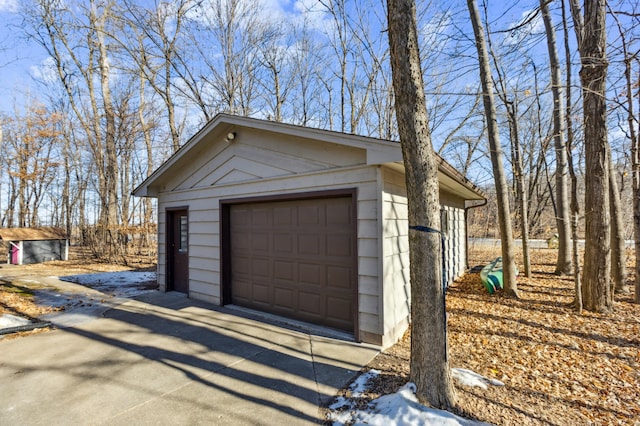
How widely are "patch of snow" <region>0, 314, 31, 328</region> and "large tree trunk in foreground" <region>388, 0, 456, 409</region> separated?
18.8 feet

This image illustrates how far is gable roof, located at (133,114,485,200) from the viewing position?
3490 mm

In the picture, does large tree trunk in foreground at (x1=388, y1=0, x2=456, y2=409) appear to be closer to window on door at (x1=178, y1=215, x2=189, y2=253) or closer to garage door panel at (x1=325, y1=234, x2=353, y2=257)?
garage door panel at (x1=325, y1=234, x2=353, y2=257)

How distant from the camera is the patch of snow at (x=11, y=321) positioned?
14.3 feet

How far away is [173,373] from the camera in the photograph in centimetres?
309

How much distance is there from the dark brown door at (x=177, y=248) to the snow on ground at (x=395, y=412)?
5.17 m

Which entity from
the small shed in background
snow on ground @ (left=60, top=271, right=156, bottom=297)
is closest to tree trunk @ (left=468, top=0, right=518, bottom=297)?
snow on ground @ (left=60, top=271, right=156, bottom=297)

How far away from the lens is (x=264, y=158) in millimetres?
4883

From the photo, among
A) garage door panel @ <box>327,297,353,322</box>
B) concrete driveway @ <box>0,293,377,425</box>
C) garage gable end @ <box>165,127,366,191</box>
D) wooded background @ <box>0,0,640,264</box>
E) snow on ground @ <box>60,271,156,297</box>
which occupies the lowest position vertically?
snow on ground @ <box>60,271,156,297</box>

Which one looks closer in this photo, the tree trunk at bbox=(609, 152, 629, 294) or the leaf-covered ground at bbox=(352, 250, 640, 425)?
the leaf-covered ground at bbox=(352, 250, 640, 425)

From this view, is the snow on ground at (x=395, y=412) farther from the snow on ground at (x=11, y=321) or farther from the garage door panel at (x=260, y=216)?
the snow on ground at (x=11, y=321)

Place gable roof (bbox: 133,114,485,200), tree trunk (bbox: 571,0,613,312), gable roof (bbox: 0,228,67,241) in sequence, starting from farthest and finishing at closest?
gable roof (bbox: 0,228,67,241) < tree trunk (bbox: 571,0,613,312) < gable roof (bbox: 133,114,485,200)

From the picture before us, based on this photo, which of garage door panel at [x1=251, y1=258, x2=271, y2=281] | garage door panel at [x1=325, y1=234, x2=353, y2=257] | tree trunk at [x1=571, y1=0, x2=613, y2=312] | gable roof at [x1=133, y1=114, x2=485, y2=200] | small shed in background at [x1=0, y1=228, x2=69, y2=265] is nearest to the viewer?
gable roof at [x1=133, y1=114, x2=485, y2=200]

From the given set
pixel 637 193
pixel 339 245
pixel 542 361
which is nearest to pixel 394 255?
pixel 339 245

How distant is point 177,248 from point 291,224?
11.5 feet
